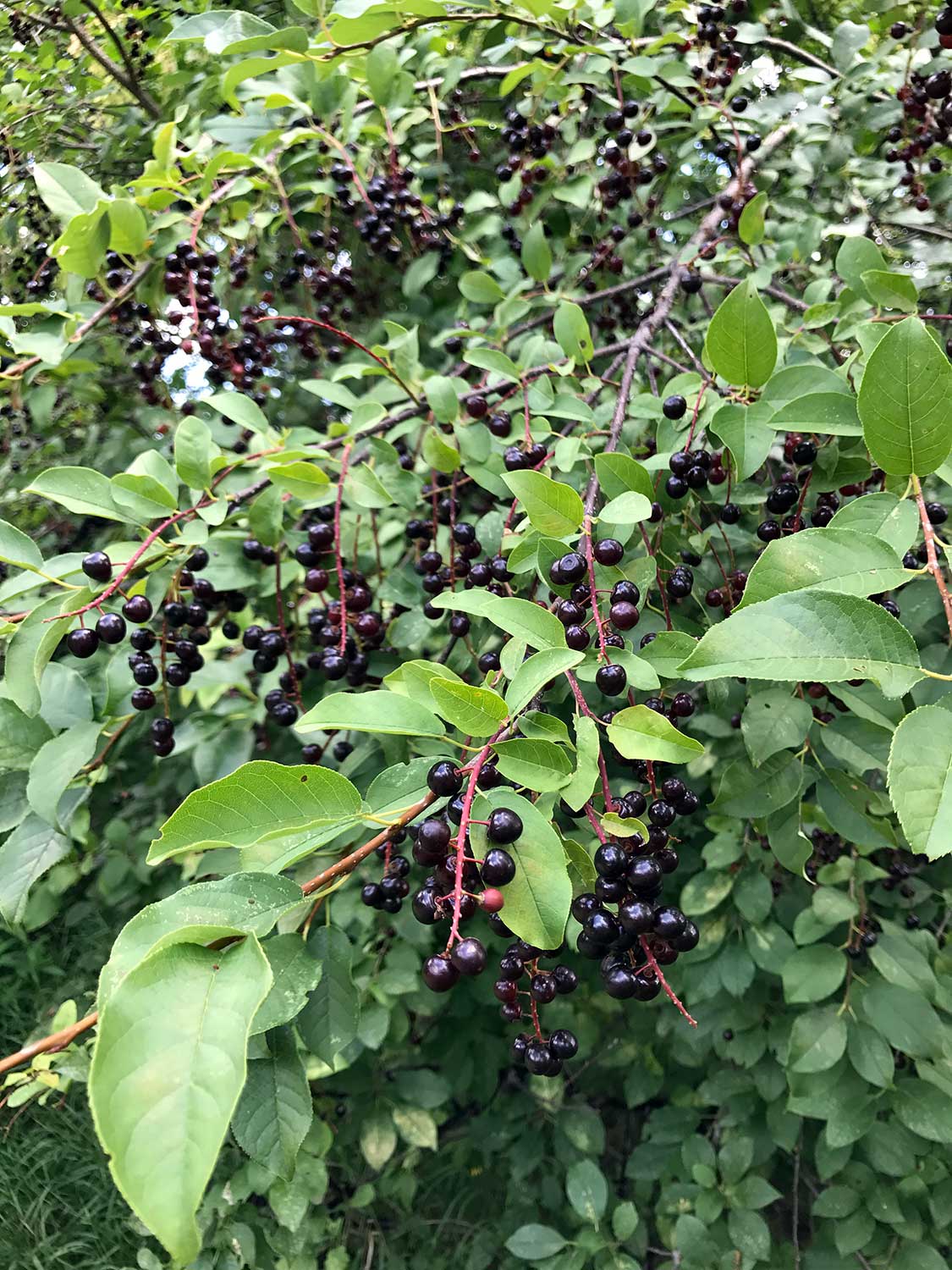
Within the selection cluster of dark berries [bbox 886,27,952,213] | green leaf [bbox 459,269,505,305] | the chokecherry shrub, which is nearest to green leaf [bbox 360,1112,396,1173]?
the chokecherry shrub

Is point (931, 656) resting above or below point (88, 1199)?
above

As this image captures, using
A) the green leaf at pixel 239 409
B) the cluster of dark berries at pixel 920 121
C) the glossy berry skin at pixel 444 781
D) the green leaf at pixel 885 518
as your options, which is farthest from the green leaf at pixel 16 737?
the cluster of dark berries at pixel 920 121

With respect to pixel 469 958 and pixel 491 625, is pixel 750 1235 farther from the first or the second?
pixel 469 958

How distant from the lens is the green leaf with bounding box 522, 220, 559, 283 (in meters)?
1.51

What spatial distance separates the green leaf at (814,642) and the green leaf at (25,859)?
3.08ft

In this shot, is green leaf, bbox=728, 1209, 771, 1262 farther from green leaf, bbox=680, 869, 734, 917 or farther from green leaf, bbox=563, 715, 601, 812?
green leaf, bbox=563, 715, 601, 812

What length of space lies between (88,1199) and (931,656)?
295cm

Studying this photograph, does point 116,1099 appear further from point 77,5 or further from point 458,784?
point 77,5

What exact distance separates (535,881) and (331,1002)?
0.36m

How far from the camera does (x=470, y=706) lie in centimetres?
64

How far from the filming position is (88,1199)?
98.5 inches

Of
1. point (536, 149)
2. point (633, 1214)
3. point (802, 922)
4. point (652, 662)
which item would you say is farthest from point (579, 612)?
point (633, 1214)

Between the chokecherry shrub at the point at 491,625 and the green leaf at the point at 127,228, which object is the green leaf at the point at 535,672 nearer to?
the chokecherry shrub at the point at 491,625

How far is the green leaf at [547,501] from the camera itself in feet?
2.53
